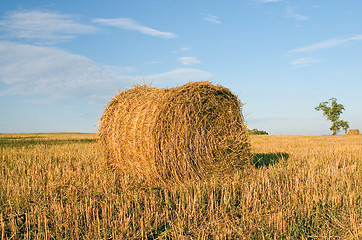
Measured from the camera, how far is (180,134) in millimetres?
5395

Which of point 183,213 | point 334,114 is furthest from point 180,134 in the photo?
point 334,114

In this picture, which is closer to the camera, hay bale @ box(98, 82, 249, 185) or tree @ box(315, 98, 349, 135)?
hay bale @ box(98, 82, 249, 185)

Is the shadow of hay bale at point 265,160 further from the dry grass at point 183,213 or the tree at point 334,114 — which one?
the tree at point 334,114

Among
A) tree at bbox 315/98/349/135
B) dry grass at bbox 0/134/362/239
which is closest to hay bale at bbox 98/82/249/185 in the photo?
dry grass at bbox 0/134/362/239

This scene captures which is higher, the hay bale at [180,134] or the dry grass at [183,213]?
the hay bale at [180,134]

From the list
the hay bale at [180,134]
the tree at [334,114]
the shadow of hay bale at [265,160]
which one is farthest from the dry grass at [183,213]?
the tree at [334,114]

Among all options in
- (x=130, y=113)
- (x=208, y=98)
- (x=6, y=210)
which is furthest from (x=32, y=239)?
(x=208, y=98)

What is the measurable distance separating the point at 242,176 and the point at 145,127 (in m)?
2.15

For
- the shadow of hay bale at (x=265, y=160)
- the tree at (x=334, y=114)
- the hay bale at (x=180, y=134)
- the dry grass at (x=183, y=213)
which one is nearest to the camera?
the dry grass at (x=183, y=213)

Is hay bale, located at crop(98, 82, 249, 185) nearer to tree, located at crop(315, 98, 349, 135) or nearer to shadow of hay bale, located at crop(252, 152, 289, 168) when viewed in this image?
shadow of hay bale, located at crop(252, 152, 289, 168)

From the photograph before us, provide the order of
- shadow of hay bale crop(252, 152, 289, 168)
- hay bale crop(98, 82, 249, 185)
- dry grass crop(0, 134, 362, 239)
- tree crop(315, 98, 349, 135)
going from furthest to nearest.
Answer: tree crop(315, 98, 349, 135) < shadow of hay bale crop(252, 152, 289, 168) < hay bale crop(98, 82, 249, 185) < dry grass crop(0, 134, 362, 239)

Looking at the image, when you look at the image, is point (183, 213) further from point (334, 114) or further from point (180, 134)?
point (334, 114)

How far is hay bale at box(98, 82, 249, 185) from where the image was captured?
5.35 m

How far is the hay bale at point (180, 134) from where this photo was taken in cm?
535
